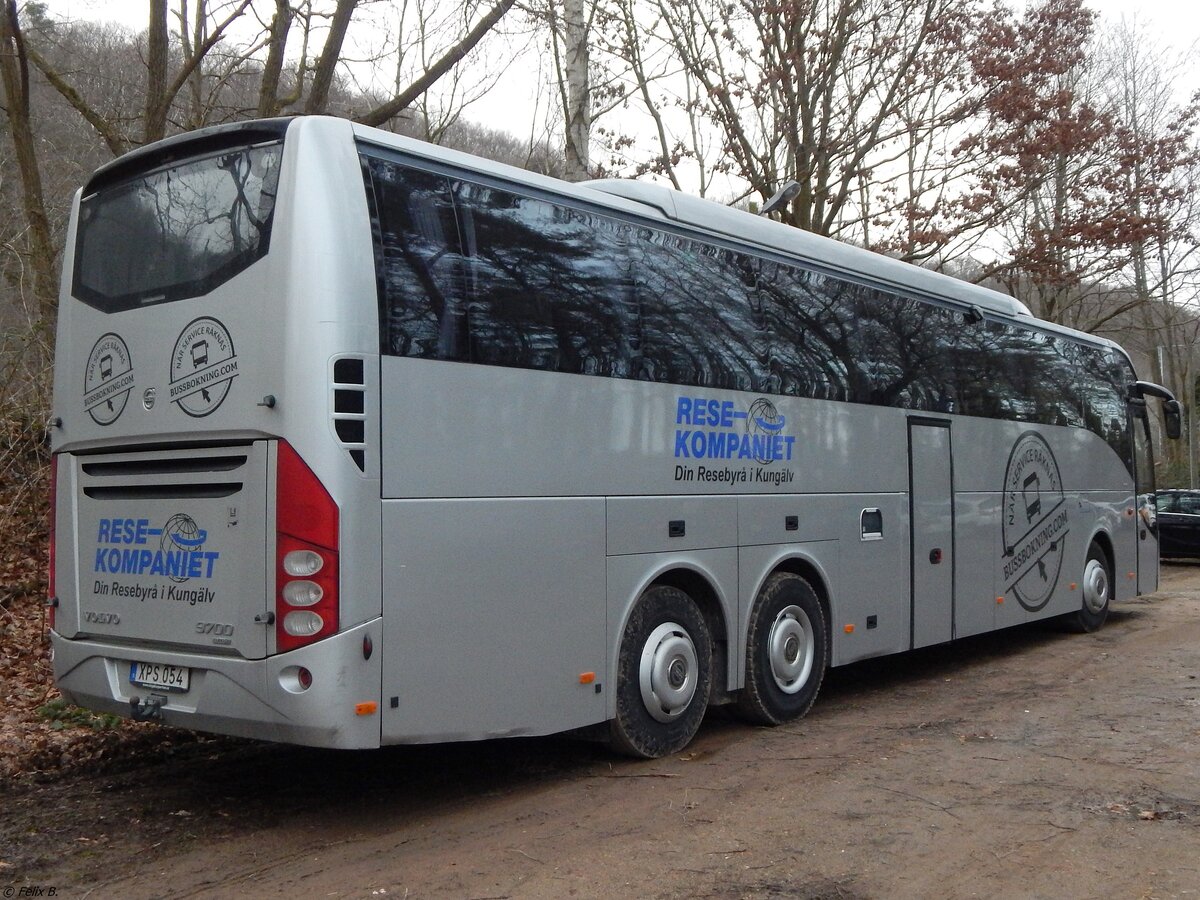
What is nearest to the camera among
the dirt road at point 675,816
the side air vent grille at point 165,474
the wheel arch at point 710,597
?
the dirt road at point 675,816

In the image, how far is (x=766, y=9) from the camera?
1692 centimetres

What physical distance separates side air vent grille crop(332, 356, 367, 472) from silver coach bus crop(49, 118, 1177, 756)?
0.05 ft

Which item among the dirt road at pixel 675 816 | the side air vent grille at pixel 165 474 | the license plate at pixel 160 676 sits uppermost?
the side air vent grille at pixel 165 474

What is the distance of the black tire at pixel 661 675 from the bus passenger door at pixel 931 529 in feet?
10.5

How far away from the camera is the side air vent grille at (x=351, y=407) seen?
5.48 m

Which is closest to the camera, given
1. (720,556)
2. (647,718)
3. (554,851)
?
(554,851)

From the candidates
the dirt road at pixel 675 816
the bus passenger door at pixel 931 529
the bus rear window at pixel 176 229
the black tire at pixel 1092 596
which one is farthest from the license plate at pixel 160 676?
the black tire at pixel 1092 596

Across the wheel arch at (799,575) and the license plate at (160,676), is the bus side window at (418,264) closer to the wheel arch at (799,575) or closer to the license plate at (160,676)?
the license plate at (160,676)

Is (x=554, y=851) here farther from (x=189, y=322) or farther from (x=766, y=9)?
(x=766, y=9)

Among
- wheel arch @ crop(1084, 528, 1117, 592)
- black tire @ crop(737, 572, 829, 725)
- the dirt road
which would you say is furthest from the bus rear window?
wheel arch @ crop(1084, 528, 1117, 592)

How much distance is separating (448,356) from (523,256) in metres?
0.93

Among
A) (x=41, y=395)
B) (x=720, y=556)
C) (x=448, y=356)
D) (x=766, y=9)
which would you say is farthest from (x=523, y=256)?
(x=766, y=9)

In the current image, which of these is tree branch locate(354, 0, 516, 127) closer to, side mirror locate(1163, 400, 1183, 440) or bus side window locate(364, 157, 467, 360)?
bus side window locate(364, 157, 467, 360)

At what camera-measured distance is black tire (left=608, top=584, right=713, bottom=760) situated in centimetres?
711
